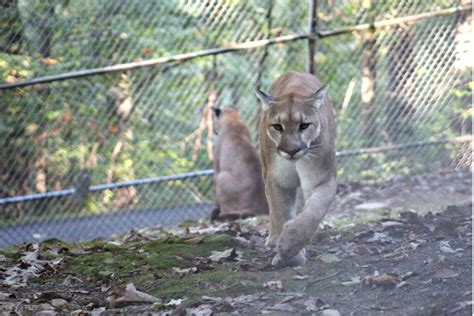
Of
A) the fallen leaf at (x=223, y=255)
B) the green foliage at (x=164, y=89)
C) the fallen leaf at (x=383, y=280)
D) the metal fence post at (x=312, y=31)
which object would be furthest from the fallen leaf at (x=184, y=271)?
the metal fence post at (x=312, y=31)

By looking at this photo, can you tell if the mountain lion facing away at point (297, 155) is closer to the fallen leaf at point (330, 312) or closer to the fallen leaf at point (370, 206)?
the fallen leaf at point (330, 312)

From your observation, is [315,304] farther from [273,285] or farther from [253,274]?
[253,274]

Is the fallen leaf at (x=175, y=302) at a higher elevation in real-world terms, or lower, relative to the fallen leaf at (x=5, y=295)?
higher

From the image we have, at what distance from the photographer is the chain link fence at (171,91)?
9906 millimetres

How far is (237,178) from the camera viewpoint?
9.55 m

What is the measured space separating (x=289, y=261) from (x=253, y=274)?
12.2 inches

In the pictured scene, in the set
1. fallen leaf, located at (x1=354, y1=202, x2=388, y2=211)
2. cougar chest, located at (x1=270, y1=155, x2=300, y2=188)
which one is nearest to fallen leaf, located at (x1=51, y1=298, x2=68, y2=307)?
cougar chest, located at (x1=270, y1=155, x2=300, y2=188)

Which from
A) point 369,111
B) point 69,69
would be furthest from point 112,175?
point 369,111

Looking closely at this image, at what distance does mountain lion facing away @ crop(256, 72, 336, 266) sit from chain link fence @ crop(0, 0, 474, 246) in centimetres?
401

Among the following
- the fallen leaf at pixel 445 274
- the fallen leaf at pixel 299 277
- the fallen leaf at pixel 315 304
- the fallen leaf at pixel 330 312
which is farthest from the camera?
the fallen leaf at pixel 299 277

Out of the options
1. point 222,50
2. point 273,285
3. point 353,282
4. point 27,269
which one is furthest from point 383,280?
point 222,50

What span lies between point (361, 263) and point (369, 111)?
603 centimetres

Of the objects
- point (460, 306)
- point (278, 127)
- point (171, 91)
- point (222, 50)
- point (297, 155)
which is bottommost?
point (460, 306)

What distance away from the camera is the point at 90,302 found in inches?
193
